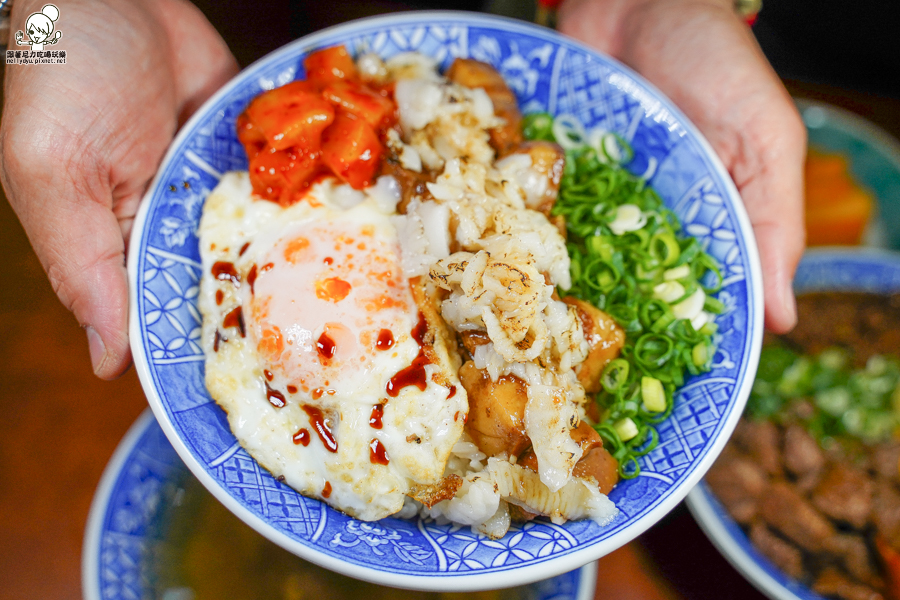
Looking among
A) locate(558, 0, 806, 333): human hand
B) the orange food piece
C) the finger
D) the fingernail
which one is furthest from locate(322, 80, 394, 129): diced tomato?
the orange food piece

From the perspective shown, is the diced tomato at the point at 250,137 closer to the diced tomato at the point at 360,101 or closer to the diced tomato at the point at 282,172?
the diced tomato at the point at 282,172

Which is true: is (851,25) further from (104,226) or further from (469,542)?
(104,226)

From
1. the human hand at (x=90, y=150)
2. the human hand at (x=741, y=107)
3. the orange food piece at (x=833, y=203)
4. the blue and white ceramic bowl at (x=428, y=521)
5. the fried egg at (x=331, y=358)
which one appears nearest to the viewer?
the blue and white ceramic bowl at (x=428, y=521)

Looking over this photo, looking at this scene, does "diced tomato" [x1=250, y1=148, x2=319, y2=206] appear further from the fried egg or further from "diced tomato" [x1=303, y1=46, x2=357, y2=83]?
"diced tomato" [x1=303, y1=46, x2=357, y2=83]

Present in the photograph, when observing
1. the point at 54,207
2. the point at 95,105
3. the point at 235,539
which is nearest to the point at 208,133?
the point at 95,105

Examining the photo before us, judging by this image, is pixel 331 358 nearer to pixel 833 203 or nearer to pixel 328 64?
pixel 328 64

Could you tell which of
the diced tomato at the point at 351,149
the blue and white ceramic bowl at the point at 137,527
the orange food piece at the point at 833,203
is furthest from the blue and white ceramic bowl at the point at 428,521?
the orange food piece at the point at 833,203
